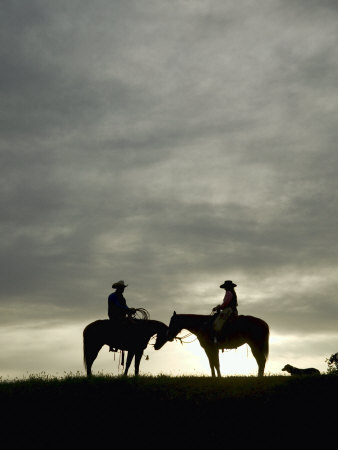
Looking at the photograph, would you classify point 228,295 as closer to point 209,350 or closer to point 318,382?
point 209,350

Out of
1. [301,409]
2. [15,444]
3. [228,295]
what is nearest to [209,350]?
[228,295]

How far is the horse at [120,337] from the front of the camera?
88.3ft

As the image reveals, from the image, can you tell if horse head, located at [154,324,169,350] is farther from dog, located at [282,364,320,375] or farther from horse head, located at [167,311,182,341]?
dog, located at [282,364,320,375]

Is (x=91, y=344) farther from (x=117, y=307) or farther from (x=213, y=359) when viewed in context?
(x=213, y=359)

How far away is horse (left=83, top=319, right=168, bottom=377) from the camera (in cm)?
2692

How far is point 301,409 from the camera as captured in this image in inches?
813

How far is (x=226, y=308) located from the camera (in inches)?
1063

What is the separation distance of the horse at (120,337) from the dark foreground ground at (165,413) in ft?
11.9

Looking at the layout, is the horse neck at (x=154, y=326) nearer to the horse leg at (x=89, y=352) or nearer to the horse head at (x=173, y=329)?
the horse head at (x=173, y=329)

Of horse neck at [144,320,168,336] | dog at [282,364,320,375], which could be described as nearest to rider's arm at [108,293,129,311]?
horse neck at [144,320,168,336]

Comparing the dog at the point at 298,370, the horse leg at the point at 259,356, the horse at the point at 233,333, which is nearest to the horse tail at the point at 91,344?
the horse at the point at 233,333

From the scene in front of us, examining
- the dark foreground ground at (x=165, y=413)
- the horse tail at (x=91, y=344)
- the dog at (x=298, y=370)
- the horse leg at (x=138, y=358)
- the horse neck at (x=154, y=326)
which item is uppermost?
the horse neck at (x=154, y=326)

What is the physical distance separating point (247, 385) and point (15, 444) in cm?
868

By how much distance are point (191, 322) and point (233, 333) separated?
1903 millimetres
